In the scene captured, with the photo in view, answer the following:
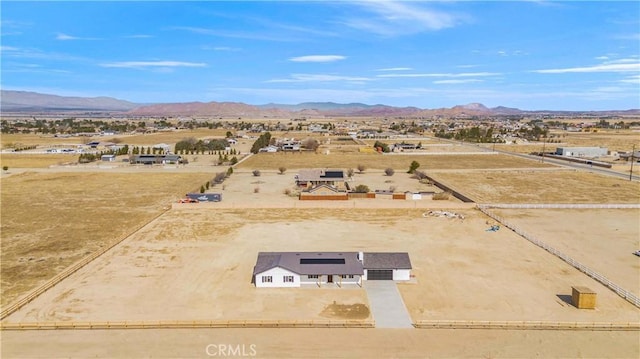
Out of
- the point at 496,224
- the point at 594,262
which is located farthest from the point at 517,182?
the point at 594,262

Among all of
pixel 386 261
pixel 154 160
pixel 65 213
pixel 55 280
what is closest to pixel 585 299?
pixel 386 261

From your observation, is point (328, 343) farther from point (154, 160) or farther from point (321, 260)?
point (154, 160)

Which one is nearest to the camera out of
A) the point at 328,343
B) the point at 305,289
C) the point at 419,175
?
the point at 328,343

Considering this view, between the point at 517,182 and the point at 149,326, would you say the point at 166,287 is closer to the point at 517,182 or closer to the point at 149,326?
the point at 149,326

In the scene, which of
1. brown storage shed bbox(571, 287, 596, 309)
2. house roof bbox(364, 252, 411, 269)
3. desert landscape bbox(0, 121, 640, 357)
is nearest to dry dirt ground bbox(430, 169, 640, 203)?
desert landscape bbox(0, 121, 640, 357)

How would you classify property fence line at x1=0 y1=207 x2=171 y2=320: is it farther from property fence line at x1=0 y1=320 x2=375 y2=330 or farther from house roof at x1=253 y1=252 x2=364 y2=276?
house roof at x1=253 y1=252 x2=364 y2=276

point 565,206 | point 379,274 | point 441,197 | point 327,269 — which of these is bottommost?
point 379,274
